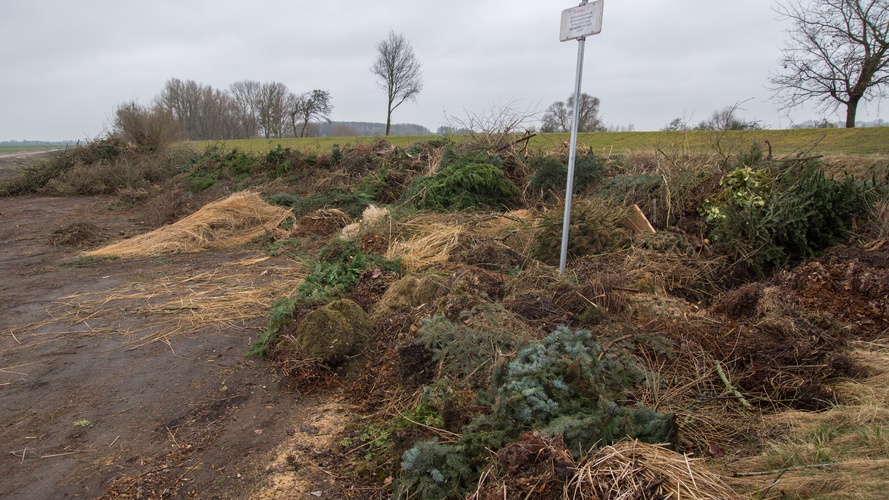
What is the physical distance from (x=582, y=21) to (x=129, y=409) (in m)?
5.12

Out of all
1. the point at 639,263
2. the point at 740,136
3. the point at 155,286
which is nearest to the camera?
the point at 639,263

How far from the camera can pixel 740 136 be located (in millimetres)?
8789

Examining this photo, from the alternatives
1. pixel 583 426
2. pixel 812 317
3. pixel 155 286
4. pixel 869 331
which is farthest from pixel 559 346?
pixel 155 286

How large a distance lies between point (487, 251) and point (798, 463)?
4239mm

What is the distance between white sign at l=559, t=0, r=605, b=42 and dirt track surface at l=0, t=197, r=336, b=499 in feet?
13.5

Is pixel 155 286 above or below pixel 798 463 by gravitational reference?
below

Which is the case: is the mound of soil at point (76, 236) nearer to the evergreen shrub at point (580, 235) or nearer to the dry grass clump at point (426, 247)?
the dry grass clump at point (426, 247)

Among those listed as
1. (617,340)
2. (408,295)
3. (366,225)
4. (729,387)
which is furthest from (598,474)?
(366,225)

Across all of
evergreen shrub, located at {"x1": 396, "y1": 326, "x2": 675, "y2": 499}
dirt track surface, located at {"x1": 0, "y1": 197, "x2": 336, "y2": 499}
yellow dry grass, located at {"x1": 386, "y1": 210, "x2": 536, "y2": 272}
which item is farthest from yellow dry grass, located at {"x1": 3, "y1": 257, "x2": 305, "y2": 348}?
evergreen shrub, located at {"x1": 396, "y1": 326, "x2": 675, "y2": 499}

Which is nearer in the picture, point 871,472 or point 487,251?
point 871,472

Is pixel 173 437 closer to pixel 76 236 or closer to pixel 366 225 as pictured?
pixel 366 225

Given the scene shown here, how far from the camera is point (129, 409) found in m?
3.74

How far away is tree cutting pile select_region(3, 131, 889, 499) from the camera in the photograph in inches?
88.9

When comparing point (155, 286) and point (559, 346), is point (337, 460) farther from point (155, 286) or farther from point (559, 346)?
point (155, 286)
